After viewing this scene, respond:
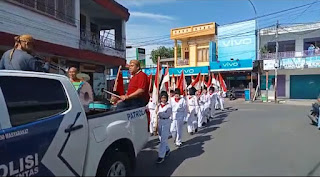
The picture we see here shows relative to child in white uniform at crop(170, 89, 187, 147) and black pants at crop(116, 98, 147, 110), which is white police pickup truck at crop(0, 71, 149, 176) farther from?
child in white uniform at crop(170, 89, 187, 147)

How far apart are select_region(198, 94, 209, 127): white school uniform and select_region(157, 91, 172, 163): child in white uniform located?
4.97 m

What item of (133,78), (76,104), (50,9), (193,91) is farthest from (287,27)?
(76,104)

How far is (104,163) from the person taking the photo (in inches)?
154

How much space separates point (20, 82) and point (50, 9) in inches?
385

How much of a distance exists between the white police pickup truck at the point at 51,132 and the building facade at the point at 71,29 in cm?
678

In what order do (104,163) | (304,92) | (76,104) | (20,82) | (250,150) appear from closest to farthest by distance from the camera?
(20,82)
(76,104)
(104,163)
(250,150)
(304,92)

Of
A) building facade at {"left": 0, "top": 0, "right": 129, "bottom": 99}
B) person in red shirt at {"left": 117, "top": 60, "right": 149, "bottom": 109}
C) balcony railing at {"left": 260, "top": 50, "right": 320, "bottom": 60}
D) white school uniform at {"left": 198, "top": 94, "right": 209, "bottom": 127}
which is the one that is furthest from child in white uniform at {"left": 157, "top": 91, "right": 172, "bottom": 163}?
balcony railing at {"left": 260, "top": 50, "right": 320, "bottom": 60}

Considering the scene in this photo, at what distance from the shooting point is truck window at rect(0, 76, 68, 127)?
10.1 feet

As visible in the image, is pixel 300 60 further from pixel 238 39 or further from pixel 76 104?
pixel 76 104

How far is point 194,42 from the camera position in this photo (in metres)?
37.2

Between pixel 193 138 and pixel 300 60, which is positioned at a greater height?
pixel 300 60

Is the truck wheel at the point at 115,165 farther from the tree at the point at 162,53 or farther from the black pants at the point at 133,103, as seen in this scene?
the tree at the point at 162,53

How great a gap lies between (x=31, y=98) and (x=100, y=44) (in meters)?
13.4

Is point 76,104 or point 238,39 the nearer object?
point 76,104
